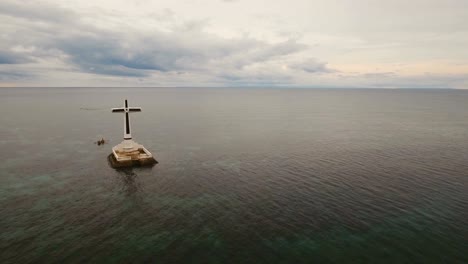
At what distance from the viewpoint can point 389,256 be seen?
105 feet

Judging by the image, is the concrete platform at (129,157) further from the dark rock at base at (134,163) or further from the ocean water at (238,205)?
the ocean water at (238,205)

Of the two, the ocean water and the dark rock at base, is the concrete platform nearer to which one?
the dark rock at base

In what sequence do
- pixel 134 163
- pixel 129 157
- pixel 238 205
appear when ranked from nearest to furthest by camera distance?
pixel 238 205
pixel 134 163
pixel 129 157

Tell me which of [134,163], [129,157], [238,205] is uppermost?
[129,157]

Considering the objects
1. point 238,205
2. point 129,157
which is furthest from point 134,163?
point 238,205

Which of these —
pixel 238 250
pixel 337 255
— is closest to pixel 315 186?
pixel 337 255

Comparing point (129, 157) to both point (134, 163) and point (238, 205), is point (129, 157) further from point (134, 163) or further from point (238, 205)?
point (238, 205)

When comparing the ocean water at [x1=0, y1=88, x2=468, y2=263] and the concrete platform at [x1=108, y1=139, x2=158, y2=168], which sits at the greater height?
the concrete platform at [x1=108, y1=139, x2=158, y2=168]

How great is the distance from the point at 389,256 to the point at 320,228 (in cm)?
852

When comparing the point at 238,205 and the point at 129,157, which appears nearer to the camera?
the point at 238,205

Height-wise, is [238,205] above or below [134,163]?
below

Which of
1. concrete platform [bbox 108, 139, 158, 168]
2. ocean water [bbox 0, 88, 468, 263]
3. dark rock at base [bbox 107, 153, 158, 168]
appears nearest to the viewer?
ocean water [bbox 0, 88, 468, 263]

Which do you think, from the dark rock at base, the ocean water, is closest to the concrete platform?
the dark rock at base

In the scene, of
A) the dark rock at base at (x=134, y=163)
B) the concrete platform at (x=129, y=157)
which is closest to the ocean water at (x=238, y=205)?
the dark rock at base at (x=134, y=163)
